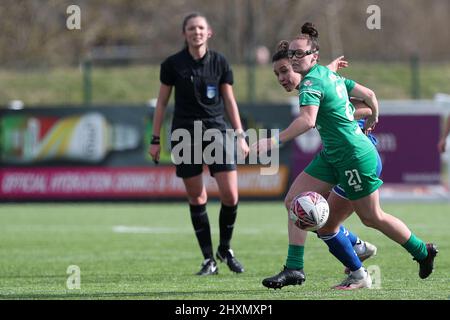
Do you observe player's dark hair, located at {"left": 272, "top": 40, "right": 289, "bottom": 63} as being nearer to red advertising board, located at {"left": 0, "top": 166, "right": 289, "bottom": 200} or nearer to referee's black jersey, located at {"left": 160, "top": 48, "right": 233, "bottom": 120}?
referee's black jersey, located at {"left": 160, "top": 48, "right": 233, "bottom": 120}

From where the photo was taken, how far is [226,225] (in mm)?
9789

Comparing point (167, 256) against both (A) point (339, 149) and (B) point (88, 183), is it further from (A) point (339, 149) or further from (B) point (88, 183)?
(B) point (88, 183)

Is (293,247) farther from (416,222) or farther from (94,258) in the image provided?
(416,222)

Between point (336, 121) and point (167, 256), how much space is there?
3.86 meters

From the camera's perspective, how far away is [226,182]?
31.4 ft

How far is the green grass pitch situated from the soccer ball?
1.69ft

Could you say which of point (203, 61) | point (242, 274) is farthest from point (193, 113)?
point (242, 274)

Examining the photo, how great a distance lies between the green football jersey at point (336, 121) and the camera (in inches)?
300

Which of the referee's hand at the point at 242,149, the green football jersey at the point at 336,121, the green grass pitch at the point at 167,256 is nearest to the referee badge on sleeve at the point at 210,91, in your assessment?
the referee's hand at the point at 242,149

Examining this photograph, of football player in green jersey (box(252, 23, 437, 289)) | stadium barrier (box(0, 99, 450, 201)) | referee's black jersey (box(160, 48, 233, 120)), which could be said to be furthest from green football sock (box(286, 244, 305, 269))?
stadium barrier (box(0, 99, 450, 201))

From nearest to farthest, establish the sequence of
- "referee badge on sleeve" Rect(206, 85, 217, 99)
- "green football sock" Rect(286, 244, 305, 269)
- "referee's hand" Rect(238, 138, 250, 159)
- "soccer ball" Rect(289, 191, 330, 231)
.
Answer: "soccer ball" Rect(289, 191, 330, 231) → "green football sock" Rect(286, 244, 305, 269) → "referee's hand" Rect(238, 138, 250, 159) → "referee badge on sleeve" Rect(206, 85, 217, 99)

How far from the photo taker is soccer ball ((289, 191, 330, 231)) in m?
7.61

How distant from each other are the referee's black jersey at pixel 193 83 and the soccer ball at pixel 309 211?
206 cm

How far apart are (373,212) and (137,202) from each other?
11958 mm
